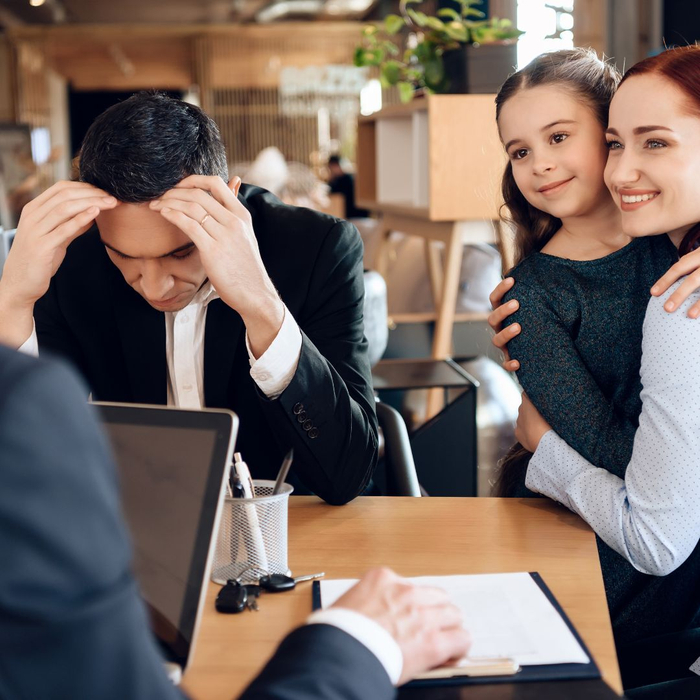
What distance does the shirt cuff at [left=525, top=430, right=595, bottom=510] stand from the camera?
50.9 inches

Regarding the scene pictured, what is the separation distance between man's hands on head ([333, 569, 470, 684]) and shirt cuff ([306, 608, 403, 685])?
16 mm

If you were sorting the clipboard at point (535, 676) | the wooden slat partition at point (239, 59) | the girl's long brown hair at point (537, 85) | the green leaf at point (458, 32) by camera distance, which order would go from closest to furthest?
the clipboard at point (535, 676) → the girl's long brown hair at point (537, 85) → the green leaf at point (458, 32) → the wooden slat partition at point (239, 59)

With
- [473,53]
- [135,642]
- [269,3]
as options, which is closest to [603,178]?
[135,642]

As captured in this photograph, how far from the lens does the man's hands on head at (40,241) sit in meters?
1.42

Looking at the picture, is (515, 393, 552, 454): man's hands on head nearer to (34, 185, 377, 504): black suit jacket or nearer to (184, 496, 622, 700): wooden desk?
(184, 496, 622, 700): wooden desk

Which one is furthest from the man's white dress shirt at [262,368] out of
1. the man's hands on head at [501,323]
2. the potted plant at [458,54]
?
the potted plant at [458,54]

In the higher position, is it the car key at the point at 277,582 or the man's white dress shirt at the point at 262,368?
the man's white dress shirt at the point at 262,368

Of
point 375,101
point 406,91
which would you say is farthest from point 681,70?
point 375,101

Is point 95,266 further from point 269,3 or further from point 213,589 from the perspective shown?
point 269,3

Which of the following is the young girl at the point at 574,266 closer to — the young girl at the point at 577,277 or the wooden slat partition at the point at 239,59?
the young girl at the point at 577,277

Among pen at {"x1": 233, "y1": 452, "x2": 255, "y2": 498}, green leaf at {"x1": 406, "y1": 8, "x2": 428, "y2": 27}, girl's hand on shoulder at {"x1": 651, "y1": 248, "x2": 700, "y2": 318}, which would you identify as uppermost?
green leaf at {"x1": 406, "y1": 8, "x2": 428, "y2": 27}

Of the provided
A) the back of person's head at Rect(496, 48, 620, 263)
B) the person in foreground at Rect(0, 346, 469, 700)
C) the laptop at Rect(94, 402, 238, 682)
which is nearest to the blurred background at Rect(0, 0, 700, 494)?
the back of person's head at Rect(496, 48, 620, 263)

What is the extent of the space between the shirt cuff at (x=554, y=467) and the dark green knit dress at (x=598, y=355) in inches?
1.3

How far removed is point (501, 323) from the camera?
150 cm
